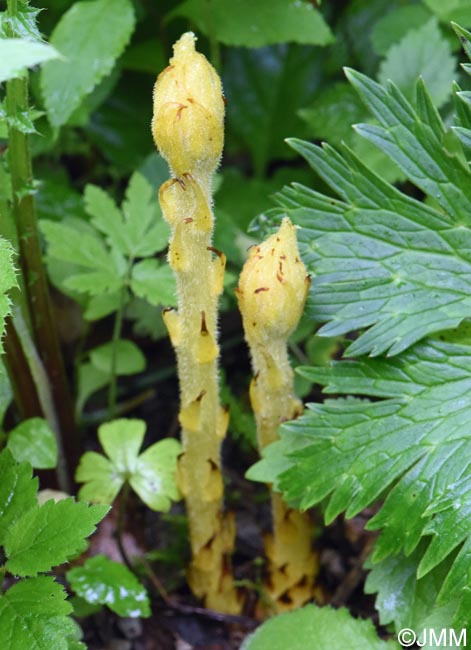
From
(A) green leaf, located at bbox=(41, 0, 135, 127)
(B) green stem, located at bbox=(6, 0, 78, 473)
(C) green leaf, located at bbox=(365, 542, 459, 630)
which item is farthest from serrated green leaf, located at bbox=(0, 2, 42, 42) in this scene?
(C) green leaf, located at bbox=(365, 542, 459, 630)

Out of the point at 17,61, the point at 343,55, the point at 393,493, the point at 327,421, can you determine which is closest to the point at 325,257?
the point at 327,421

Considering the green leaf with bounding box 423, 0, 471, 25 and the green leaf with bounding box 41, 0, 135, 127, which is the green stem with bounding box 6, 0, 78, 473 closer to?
the green leaf with bounding box 41, 0, 135, 127

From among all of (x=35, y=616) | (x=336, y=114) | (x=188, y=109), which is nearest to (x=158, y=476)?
(x=35, y=616)

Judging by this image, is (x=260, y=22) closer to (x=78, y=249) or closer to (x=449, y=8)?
(x=449, y=8)

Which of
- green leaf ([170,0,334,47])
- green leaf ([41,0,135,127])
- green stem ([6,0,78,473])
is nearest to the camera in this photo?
green stem ([6,0,78,473])

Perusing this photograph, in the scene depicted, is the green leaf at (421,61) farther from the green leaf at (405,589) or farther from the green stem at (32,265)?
the green leaf at (405,589)

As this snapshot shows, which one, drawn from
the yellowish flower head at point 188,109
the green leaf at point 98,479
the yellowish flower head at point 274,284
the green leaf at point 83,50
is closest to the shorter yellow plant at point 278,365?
the yellowish flower head at point 274,284

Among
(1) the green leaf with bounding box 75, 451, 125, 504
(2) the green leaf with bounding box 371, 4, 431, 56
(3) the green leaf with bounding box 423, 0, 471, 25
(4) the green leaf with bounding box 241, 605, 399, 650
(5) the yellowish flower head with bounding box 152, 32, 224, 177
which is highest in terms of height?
(3) the green leaf with bounding box 423, 0, 471, 25
